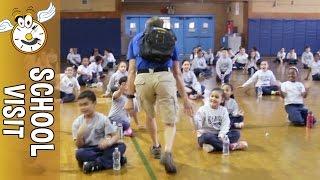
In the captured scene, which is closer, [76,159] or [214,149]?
[76,159]

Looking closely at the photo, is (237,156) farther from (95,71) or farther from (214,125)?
(95,71)

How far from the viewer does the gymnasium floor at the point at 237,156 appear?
5.61 meters

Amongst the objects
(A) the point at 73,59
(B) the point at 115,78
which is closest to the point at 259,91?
(B) the point at 115,78

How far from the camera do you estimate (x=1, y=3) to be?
326cm

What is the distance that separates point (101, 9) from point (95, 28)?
1.09m

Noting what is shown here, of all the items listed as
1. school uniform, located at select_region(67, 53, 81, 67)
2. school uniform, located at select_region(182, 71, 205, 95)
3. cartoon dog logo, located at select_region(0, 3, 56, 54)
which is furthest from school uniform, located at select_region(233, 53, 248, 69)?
cartoon dog logo, located at select_region(0, 3, 56, 54)

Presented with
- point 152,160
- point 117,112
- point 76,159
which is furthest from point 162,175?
point 117,112

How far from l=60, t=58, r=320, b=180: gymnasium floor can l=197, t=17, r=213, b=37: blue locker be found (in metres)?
18.4

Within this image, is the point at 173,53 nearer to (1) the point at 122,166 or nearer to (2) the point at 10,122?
(1) the point at 122,166

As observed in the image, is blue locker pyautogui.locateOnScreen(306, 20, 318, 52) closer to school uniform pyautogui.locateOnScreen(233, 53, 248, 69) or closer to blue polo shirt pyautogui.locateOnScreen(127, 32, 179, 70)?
school uniform pyautogui.locateOnScreen(233, 53, 248, 69)

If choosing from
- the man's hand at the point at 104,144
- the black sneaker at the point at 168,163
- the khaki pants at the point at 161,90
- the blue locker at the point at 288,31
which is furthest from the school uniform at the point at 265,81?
the blue locker at the point at 288,31

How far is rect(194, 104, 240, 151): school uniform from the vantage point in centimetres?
662

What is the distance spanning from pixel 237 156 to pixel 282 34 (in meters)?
21.0

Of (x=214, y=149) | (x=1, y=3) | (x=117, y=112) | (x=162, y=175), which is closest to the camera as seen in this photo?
(x=1, y=3)
